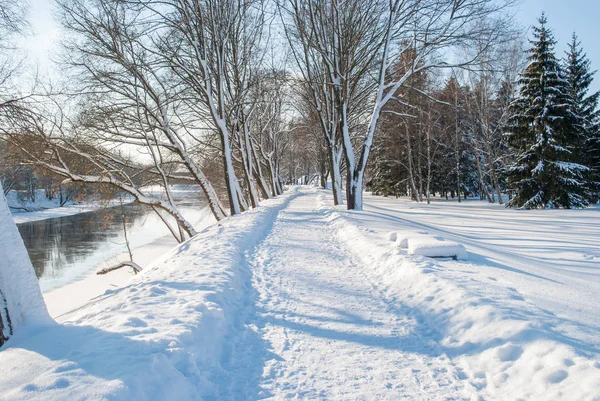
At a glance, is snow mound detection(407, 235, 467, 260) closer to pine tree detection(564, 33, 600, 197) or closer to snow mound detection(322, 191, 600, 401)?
snow mound detection(322, 191, 600, 401)

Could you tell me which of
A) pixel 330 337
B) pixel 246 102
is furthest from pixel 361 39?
pixel 330 337

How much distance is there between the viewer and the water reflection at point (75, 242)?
16.0 m

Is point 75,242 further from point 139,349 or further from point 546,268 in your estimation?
point 546,268

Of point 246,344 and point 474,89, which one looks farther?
point 474,89

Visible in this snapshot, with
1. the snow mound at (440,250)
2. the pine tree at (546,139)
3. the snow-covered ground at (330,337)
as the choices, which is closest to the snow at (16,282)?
the snow-covered ground at (330,337)

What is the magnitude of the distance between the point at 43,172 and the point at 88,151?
6.54ft

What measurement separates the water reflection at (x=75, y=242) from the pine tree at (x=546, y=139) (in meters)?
21.1

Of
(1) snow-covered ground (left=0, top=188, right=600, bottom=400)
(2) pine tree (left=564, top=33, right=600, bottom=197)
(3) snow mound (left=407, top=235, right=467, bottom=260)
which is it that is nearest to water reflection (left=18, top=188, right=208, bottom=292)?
Result: (1) snow-covered ground (left=0, top=188, right=600, bottom=400)

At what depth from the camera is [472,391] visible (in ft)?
8.95

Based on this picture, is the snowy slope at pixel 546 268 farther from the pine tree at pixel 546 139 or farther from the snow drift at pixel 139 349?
the pine tree at pixel 546 139

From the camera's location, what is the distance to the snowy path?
110 inches

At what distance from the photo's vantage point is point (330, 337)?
3678 millimetres

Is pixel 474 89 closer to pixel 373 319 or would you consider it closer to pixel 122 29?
pixel 122 29

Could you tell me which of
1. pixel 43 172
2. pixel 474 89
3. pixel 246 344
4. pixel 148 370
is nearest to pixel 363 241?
pixel 246 344
